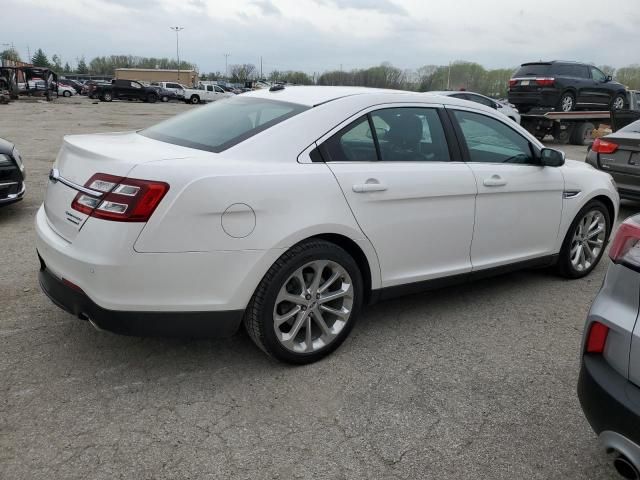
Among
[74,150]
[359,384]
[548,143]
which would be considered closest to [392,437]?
[359,384]

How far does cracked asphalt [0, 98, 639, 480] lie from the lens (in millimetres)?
2338

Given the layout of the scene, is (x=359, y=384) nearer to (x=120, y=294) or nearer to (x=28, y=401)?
(x=120, y=294)

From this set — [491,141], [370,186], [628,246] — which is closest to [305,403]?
[370,186]

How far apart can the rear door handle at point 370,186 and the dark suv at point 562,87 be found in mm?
16205

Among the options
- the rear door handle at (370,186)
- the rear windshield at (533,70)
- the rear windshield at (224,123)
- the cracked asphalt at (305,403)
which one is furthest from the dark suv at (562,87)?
the rear door handle at (370,186)

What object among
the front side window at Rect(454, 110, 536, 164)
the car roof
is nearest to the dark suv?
the front side window at Rect(454, 110, 536, 164)

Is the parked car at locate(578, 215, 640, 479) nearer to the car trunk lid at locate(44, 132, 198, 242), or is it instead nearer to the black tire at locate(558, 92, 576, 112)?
the car trunk lid at locate(44, 132, 198, 242)

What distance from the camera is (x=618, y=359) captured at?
1994mm

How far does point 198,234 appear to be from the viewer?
261cm

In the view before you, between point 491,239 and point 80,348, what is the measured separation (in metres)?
2.80

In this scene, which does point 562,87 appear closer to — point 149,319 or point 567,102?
point 567,102

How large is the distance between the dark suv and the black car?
15829 mm

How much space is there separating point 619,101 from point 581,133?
8.07 feet

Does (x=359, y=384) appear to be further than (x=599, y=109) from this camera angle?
No
